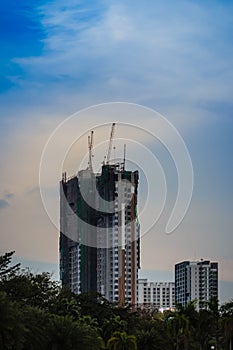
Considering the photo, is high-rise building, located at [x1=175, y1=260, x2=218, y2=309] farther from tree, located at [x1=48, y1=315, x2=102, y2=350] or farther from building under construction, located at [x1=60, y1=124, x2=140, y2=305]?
tree, located at [x1=48, y1=315, x2=102, y2=350]

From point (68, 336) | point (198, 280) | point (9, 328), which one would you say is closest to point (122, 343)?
point (68, 336)

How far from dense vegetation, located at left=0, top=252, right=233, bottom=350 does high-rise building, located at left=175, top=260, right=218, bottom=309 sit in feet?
264

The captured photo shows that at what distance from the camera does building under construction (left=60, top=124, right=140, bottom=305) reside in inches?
4611

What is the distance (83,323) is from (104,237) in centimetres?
6553

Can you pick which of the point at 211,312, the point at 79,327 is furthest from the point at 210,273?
the point at 79,327

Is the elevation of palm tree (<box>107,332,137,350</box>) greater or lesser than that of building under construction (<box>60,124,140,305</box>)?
lesser

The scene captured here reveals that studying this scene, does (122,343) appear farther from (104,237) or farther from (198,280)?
(198,280)

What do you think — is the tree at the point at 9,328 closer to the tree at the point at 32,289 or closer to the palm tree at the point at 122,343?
the tree at the point at 32,289

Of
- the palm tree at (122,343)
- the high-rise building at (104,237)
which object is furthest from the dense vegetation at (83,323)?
the high-rise building at (104,237)

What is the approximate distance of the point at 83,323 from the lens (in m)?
51.2

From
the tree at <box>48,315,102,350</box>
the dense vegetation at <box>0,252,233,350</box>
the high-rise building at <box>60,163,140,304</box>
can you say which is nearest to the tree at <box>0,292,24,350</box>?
the dense vegetation at <box>0,252,233,350</box>

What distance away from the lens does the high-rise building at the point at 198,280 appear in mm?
163250

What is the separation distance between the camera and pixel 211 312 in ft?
238

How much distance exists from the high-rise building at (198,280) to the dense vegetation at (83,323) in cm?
8061
